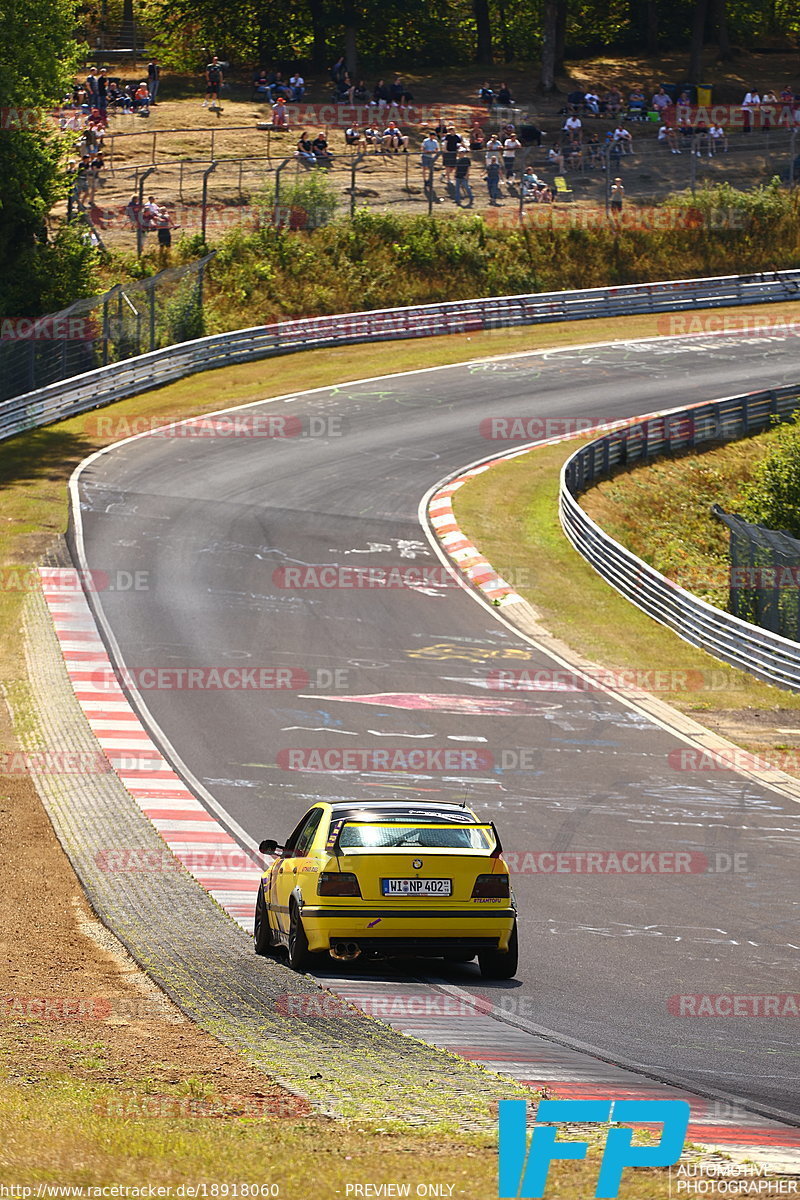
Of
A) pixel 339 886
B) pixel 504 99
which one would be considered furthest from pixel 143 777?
pixel 504 99

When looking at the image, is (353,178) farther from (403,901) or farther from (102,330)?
(403,901)

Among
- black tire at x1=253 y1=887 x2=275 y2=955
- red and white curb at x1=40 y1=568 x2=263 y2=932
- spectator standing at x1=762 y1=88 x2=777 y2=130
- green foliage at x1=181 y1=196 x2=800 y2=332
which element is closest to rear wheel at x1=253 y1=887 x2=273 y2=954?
black tire at x1=253 y1=887 x2=275 y2=955

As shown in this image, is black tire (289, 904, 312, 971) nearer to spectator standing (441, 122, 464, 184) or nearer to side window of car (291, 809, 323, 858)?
side window of car (291, 809, 323, 858)

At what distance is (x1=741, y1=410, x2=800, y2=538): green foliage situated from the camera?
38.5 meters

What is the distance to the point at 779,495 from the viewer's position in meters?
38.7

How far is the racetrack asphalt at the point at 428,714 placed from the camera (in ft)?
38.3

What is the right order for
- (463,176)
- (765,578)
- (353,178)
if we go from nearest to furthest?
(765,578), (353,178), (463,176)

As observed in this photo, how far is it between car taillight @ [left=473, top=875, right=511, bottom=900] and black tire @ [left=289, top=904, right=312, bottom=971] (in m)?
1.39

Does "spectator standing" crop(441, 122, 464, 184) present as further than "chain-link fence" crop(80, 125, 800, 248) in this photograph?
Yes

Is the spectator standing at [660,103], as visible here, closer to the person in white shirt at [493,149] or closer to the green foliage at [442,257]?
the green foliage at [442,257]

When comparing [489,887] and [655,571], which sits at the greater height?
[489,887]

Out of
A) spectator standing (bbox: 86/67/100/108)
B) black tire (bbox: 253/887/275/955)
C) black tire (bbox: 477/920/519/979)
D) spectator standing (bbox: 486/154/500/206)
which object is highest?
spectator standing (bbox: 86/67/100/108)

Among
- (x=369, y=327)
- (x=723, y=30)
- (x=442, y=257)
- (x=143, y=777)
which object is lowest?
(x=143, y=777)

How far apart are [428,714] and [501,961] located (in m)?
11.2
